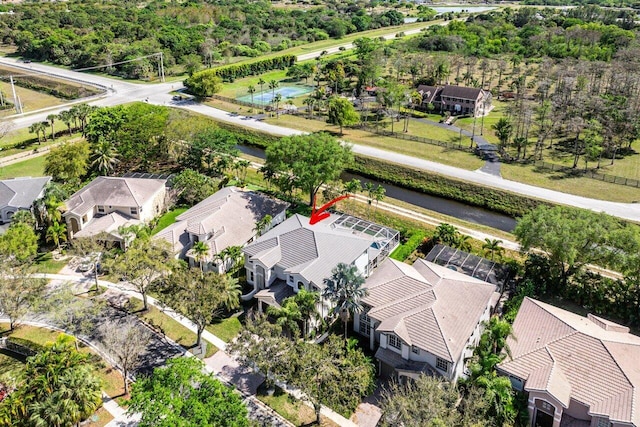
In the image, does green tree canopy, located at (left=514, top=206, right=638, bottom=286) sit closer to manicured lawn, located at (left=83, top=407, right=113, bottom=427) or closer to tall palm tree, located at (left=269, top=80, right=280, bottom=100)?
manicured lawn, located at (left=83, top=407, right=113, bottom=427)

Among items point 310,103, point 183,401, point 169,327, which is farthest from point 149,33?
point 183,401

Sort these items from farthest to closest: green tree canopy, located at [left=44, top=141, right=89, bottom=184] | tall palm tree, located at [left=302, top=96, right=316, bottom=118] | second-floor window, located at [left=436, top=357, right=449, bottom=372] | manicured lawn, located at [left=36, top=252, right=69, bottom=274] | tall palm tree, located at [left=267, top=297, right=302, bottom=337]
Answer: tall palm tree, located at [left=302, top=96, right=316, bottom=118] < green tree canopy, located at [left=44, top=141, right=89, bottom=184] < manicured lawn, located at [left=36, top=252, right=69, bottom=274] < tall palm tree, located at [left=267, top=297, right=302, bottom=337] < second-floor window, located at [left=436, top=357, right=449, bottom=372]

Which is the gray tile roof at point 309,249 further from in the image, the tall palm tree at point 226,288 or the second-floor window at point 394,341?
the second-floor window at point 394,341

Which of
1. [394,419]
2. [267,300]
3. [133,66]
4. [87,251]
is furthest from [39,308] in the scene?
[133,66]

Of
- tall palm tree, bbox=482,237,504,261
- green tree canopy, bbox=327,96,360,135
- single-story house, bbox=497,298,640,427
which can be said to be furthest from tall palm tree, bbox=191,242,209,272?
green tree canopy, bbox=327,96,360,135

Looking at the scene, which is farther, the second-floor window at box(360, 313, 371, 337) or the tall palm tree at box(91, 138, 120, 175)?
the tall palm tree at box(91, 138, 120, 175)

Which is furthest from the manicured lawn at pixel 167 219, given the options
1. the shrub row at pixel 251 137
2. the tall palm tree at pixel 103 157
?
the shrub row at pixel 251 137

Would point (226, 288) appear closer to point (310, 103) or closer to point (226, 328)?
point (226, 328)
